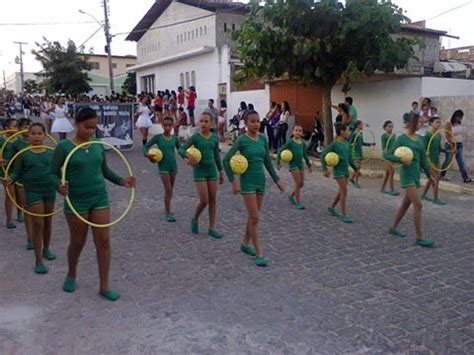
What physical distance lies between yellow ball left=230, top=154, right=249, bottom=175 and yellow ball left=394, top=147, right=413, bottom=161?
2.20 m

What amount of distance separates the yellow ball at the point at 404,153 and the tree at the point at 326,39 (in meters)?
6.45

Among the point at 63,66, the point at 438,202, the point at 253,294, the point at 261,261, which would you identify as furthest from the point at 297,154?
the point at 63,66

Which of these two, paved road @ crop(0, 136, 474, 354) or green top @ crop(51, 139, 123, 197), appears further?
green top @ crop(51, 139, 123, 197)

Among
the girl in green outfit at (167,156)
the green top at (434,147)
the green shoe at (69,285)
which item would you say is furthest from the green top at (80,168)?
the green top at (434,147)

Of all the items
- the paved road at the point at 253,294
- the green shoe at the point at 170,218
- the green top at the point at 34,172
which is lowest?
the paved road at the point at 253,294

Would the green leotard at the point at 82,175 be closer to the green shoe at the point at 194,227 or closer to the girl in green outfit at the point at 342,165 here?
the green shoe at the point at 194,227

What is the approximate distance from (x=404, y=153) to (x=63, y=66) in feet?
111

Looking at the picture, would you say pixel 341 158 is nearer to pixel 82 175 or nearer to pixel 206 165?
pixel 206 165

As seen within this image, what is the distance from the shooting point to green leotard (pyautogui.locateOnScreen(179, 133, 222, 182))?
22.5ft

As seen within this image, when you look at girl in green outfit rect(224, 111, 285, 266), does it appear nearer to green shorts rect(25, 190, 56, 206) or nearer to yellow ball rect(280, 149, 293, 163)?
green shorts rect(25, 190, 56, 206)

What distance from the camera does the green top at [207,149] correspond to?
6863mm

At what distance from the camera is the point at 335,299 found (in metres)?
4.89

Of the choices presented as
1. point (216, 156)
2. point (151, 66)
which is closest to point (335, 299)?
point (216, 156)

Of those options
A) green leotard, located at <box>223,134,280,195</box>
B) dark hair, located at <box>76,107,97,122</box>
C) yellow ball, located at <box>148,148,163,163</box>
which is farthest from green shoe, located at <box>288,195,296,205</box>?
dark hair, located at <box>76,107,97,122</box>
